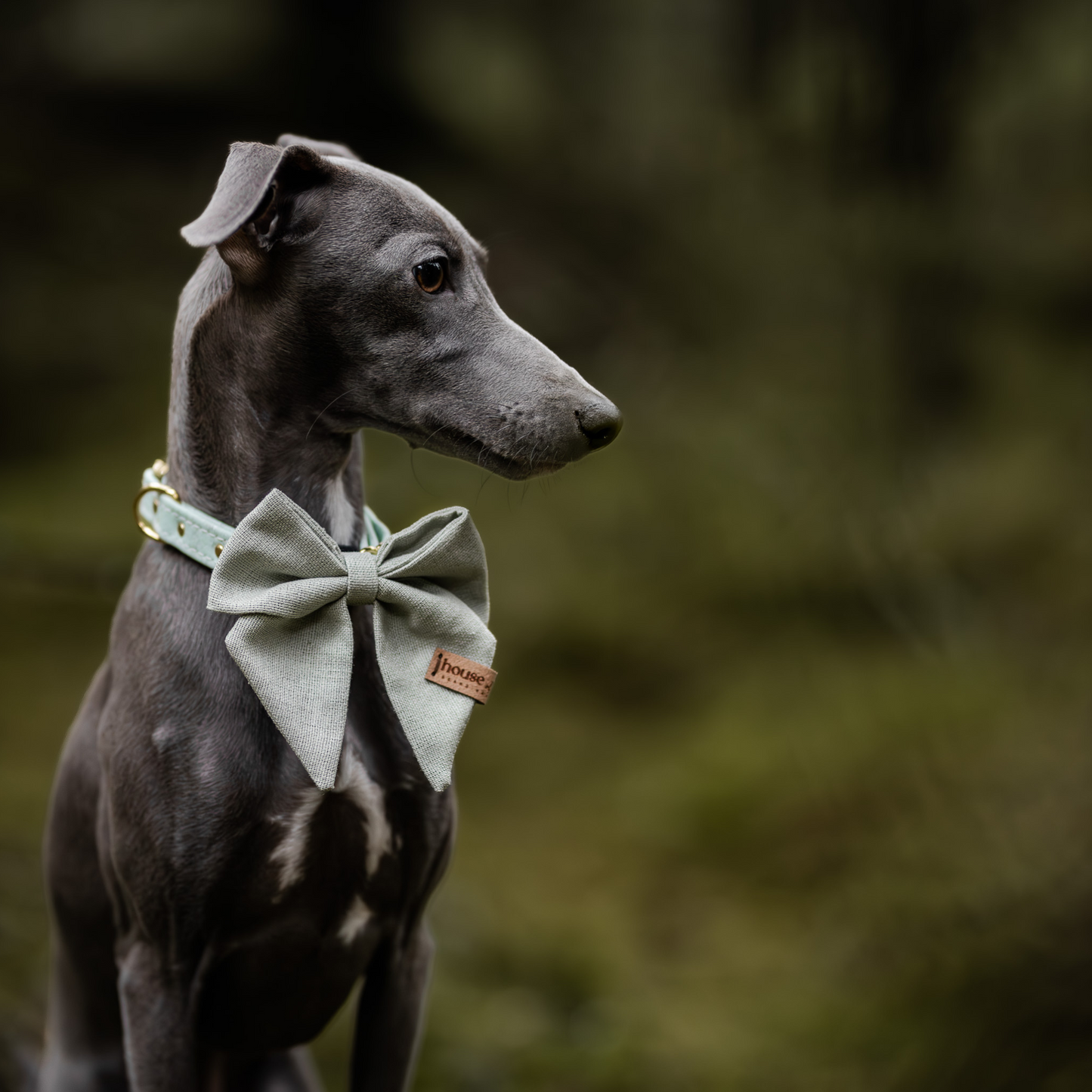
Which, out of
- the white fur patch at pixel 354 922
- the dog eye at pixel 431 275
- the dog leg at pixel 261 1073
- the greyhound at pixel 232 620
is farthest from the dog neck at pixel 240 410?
the dog leg at pixel 261 1073

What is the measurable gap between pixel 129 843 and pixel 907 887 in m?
1.98

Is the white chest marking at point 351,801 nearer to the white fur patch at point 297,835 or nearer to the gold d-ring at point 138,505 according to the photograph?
the white fur patch at point 297,835

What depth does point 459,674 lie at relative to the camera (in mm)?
1118

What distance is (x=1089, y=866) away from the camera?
2604 mm

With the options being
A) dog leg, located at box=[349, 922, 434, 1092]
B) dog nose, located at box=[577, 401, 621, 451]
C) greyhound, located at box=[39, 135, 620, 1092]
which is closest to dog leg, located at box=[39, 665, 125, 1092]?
greyhound, located at box=[39, 135, 620, 1092]

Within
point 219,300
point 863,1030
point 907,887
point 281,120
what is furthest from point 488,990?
point 281,120

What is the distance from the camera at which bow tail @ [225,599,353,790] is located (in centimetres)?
104

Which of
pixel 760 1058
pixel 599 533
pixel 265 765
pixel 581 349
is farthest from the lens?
pixel 581 349

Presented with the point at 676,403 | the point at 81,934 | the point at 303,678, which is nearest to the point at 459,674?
the point at 303,678

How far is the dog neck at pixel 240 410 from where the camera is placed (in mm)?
1108

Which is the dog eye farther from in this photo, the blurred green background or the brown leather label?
the blurred green background

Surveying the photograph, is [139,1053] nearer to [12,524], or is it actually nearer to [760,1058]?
[760,1058]

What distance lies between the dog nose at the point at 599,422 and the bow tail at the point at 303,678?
271 mm

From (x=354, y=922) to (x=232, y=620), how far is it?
308mm
